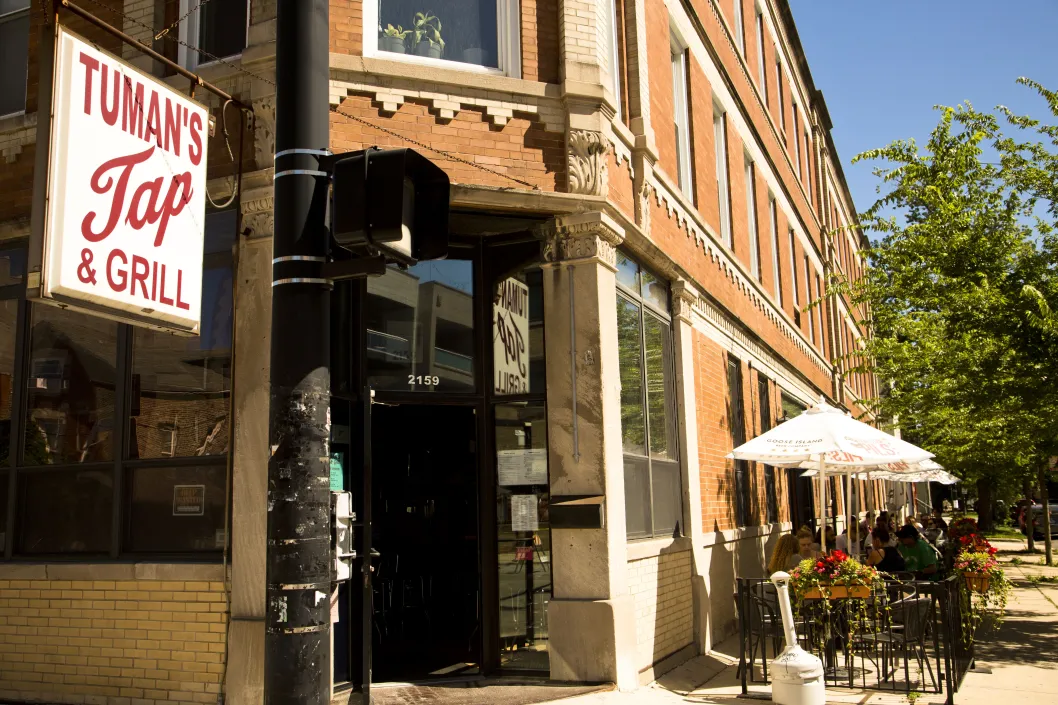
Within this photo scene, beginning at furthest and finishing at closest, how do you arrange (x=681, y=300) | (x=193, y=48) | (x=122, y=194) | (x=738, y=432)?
(x=738, y=432) < (x=681, y=300) < (x=193, y=48) < (x=122, y=194)

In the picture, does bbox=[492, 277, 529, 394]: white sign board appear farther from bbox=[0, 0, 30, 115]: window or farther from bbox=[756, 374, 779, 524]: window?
bbox=[756, 374, 779, 524]: window

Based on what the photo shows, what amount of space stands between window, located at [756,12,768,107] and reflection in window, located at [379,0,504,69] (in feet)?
38.8

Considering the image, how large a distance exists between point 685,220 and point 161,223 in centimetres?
748

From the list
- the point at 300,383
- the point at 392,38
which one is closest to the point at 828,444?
the point at 392,38

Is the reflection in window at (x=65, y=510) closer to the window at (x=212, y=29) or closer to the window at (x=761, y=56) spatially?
the window at (x=212, y=29)

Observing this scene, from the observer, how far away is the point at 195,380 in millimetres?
8516

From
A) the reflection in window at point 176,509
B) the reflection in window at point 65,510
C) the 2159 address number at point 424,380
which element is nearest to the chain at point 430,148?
the 2159 address number at point 424,380

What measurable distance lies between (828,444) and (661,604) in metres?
2.50

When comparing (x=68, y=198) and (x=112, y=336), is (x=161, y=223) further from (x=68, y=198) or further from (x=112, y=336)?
(x=112, y=336)

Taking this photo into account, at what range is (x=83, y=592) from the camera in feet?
28.0

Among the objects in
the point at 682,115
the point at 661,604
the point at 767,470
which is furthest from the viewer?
the point at 767,470

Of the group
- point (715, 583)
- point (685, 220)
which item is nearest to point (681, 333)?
point (685, 220)

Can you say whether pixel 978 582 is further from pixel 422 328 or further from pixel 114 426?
pixel 114 426

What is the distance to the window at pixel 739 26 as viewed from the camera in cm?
1816
